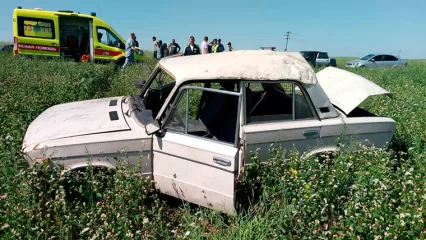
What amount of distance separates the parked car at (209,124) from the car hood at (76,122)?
0.01m

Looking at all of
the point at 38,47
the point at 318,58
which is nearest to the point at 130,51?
the point at 38,47

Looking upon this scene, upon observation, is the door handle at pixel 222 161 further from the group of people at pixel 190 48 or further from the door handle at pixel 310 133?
the group of people at pixel 190 48

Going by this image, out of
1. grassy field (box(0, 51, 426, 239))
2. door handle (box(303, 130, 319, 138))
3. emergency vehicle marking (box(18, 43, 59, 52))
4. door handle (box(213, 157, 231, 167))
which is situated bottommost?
grassy field (box(0, 51, 426, 239))

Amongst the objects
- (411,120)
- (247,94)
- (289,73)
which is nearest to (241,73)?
(247,94)

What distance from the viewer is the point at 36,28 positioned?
45.3 ft

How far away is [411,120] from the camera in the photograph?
18.9ft

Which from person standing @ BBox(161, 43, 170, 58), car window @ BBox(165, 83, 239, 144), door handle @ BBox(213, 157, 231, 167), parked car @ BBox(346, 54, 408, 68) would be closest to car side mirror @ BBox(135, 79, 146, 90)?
car window @ BBox(165, 83, 239, 144)

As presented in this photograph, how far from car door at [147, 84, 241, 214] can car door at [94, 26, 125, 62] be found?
1241cm

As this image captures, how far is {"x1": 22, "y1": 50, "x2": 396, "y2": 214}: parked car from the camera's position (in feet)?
10.5

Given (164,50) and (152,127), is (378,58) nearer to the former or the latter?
(164,50)

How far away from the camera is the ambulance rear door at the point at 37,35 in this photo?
13.6 metres

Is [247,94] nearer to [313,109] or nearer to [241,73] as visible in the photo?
[241,73]

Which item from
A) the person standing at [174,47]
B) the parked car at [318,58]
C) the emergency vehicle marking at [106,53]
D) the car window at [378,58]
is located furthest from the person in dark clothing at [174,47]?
the car window at [378,58]

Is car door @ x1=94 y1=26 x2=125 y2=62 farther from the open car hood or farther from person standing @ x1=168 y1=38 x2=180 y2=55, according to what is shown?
the open car hood
